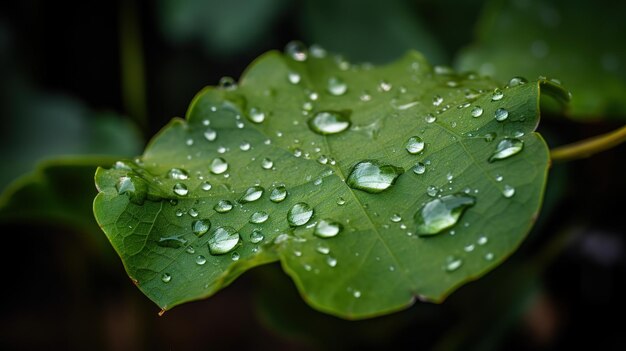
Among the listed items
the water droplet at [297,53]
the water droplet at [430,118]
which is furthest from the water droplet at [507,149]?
the water droplet at [297,53]

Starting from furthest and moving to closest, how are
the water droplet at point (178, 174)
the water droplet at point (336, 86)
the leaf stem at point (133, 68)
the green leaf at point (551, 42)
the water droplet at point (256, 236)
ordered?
1. the leaf stem at point (133, 68)
2. the green leaf at point (551, 42)
3. the water droplet at point (336, 86)
4. the water droplet at point (178, 174)
5. the water droplet at point (256, 236)

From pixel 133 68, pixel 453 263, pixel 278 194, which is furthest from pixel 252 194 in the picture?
pixel 133 68

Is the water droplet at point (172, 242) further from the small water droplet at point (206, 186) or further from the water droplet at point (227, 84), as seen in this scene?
the water droplet at point (227, 84)

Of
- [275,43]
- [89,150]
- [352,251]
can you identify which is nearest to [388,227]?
[352,251]

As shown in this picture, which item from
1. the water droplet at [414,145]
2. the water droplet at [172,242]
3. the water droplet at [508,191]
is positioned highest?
the water droplet at [508,191]

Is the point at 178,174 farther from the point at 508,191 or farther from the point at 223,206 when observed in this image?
the point at 508,191

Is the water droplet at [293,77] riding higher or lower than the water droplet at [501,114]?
lower

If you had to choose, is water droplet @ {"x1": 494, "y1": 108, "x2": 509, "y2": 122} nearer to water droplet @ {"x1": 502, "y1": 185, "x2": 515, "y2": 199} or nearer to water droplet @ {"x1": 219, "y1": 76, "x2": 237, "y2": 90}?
water droplet @ {"x1": 502, "y1": 185, "x2": 515, "y2": 199}

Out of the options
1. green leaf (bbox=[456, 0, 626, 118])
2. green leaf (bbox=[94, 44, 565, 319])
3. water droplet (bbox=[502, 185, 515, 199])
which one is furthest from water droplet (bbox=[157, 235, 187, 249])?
green leaf (bbox=[456, 0, 626, 118])
